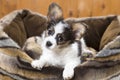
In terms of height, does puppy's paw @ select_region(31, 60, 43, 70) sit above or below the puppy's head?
below

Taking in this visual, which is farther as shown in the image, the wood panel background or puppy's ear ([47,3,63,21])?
the wood panel background

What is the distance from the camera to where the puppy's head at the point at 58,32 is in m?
1.73

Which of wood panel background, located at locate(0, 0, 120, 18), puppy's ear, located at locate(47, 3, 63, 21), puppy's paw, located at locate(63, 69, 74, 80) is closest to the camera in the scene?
puppy's paw, located at locate(63, 69, 74, 80)

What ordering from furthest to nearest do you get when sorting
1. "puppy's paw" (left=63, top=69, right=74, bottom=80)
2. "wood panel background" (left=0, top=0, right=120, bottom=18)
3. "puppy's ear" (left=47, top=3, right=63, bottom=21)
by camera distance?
"wood panel background" (left=0, top=0, right=120, bottom=18), "puppy's ear" (left=47, top=3, right=63, bottom=21), "puppy's paw" (left=63, top=69, right=74, bottom=80)

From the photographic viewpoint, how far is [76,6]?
9.57 feet

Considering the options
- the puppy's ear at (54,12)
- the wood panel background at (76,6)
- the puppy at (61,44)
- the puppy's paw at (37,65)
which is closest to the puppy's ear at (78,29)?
the puppy at (61,44)

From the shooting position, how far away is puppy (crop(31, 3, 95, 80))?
174cm

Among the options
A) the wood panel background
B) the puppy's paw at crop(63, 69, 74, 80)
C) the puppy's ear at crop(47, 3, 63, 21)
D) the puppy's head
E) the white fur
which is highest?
the wood panel background

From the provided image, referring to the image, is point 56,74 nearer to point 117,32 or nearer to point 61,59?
point 61,59

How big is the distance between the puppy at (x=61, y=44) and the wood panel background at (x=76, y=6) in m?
1.04

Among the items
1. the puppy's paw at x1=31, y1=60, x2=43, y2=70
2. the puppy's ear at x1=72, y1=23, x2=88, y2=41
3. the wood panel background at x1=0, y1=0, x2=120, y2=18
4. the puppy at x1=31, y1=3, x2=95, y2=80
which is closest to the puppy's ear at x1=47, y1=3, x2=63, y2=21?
the puppy at x1=31, y1=3, x2=95, y2=80

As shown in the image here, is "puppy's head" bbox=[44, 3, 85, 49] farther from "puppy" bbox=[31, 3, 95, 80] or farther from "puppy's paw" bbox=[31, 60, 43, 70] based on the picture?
"puppy's paw" bbox=[31, 60, 43, 70]

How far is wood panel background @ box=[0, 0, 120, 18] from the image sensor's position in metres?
2.89

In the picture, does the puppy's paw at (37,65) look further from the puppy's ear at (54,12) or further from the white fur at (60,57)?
the puppy's ear at (54,12)
